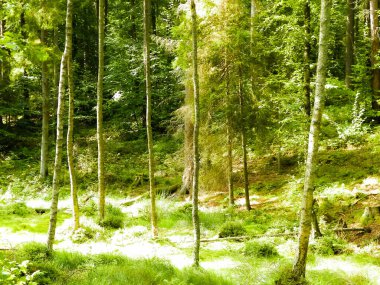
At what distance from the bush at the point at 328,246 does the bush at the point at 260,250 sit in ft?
3.38

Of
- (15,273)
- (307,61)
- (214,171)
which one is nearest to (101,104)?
(214,171)

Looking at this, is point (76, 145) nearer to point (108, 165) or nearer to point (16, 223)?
point (108, 165)

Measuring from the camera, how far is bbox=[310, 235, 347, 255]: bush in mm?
8359

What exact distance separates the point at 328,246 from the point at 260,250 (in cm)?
168

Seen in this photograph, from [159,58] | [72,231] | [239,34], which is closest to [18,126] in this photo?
[159,58]

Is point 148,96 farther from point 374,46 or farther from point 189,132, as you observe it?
point 374,46

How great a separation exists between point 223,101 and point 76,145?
40.6 feet

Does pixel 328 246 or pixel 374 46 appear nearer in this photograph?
pixel 328 246

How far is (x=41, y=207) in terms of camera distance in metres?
13.6

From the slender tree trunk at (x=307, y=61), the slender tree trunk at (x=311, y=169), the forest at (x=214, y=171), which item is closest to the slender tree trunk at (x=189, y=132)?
the forest at (x=214, y=171)

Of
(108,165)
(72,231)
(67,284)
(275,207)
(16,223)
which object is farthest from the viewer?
(108,165)

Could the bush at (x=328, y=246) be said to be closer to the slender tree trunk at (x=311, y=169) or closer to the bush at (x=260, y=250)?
the bush at (x=260, y=250)

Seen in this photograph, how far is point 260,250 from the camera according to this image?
8391 mm

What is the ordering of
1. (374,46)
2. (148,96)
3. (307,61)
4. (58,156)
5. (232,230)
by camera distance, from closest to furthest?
(58,156) → (307,61) → (148,96) → (232,230) → (374,46)
